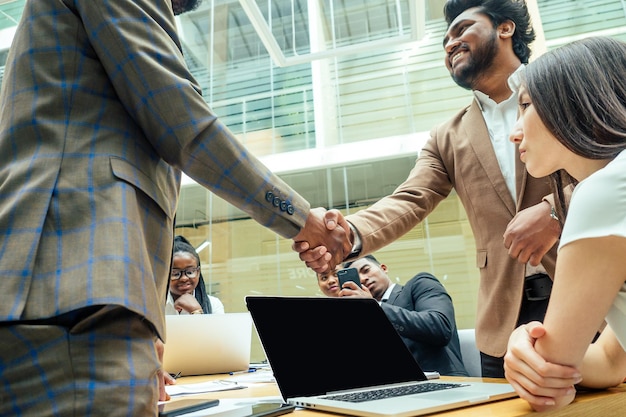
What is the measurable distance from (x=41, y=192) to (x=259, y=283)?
505cm

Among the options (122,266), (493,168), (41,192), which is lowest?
(122,266)

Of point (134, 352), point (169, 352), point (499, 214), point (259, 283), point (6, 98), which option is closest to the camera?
point (134, 352)

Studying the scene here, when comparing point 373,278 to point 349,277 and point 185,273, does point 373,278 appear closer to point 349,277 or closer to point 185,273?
point 349,277

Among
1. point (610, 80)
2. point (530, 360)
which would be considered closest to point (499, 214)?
point (610, 80)

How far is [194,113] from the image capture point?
86 centimetres

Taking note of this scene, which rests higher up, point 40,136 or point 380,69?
point 380,69

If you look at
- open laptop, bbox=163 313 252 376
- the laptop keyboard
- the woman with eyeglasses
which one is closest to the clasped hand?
the laptop keyboard

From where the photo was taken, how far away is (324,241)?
4.49 ft

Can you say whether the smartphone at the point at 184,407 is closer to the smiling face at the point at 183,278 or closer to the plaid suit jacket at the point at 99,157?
the plaid suit jacket at the point at 99,157

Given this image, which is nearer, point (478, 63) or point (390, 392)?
point (390, 392)

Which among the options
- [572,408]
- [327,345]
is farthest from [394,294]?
[572,408]

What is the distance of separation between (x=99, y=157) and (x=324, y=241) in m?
0.73

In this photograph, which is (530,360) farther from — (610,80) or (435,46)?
(435,46)

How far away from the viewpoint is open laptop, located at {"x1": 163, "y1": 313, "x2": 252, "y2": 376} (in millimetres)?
1910
